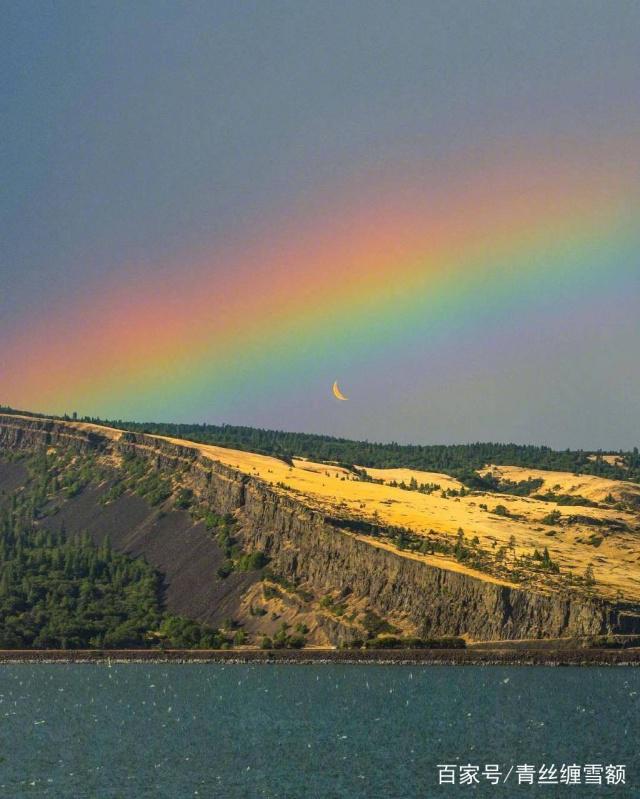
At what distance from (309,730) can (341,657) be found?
2680 inches

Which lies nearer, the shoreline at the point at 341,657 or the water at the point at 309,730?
the water at the point at 309,730

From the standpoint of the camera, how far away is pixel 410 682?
150000 mm

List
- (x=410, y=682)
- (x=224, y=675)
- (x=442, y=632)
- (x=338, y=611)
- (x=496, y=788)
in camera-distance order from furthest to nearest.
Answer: (x=338, y=611), (x=442, y=632), (x=224, y=675), (x=410, y=682), (x=496, y=788)

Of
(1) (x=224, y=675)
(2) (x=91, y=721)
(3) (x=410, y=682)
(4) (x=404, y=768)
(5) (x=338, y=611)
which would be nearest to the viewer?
(4) (x=404, y=768)

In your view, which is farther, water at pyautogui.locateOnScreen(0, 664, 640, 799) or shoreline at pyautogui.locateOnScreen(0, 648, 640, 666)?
shoreline at pyautogui.locateOnScreen(0, 648, 640, 666)

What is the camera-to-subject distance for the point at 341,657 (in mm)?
176500

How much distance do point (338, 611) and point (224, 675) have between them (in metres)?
28.4

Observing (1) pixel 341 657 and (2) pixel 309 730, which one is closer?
(2) pixel 309 730

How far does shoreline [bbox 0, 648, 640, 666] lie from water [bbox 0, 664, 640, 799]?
11.9 feet

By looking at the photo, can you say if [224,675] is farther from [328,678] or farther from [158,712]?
[158,712]

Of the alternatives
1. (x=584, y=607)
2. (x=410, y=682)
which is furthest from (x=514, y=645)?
(x=410, y=682)

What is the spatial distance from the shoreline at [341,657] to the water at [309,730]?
3.62m

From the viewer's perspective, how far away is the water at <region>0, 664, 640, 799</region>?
3263 inches

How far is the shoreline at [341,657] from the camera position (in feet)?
538
